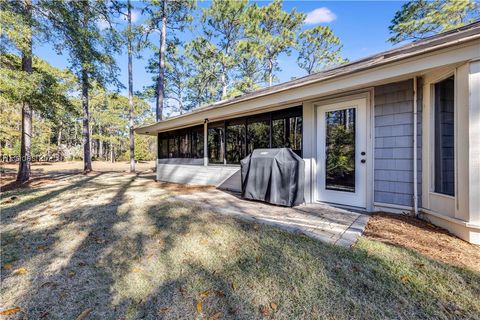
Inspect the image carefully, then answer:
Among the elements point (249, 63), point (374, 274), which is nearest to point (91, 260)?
point (374, 274)

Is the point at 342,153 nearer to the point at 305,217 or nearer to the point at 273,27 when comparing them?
the point at 305,217

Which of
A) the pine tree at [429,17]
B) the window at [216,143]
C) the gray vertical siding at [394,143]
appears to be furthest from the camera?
the pine tree at [429,17]

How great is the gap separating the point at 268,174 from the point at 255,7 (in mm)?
17275

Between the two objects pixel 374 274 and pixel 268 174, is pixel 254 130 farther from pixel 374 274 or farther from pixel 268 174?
pixel 374 274

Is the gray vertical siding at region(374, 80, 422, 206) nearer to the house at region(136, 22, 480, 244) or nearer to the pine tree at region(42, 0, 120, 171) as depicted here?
the house at region(136, 22, 480, 244)

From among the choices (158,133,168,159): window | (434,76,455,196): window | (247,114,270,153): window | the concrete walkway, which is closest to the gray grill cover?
the concrete walkway

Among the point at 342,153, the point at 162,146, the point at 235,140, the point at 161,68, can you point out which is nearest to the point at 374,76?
the point at 342,153

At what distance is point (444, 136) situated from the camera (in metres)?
3.09

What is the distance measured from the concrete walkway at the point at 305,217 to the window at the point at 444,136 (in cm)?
112

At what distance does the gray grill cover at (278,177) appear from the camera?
4.24 m

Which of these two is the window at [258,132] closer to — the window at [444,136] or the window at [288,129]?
the window at [288,129]

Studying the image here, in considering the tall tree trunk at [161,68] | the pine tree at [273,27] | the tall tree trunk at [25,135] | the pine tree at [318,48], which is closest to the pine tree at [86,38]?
the tall tree trunk at [25,135]

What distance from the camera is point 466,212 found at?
8.62 feet

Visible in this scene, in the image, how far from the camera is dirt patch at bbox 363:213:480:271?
225cm
